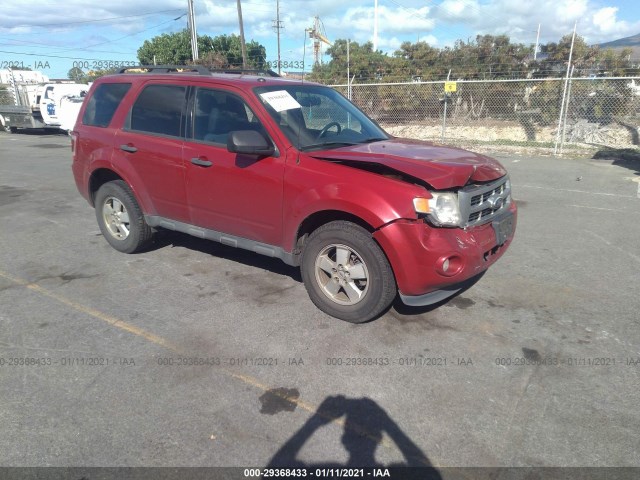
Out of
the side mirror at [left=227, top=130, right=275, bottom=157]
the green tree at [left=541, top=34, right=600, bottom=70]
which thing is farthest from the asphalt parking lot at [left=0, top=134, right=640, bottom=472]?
the green tree at [left=541, top=34, right=600, bottom=70]

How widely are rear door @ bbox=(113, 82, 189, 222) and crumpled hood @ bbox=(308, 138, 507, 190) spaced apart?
151 centimetres

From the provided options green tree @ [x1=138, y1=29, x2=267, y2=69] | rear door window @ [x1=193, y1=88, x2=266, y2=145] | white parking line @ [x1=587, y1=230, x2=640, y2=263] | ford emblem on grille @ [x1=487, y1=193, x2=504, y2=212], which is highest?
green tree @ [x1=138, y1=29, x2=267, y2=69]

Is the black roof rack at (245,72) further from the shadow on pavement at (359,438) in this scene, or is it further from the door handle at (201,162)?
the shadow on pavement at (359,438)

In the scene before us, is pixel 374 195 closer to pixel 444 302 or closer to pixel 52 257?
pixel 444 302

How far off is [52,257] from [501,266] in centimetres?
505

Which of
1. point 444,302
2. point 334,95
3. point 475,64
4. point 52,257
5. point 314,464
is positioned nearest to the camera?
point 314,464

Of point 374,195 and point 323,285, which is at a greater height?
point 374,195

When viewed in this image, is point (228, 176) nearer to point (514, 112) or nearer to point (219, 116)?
point (219, 116)

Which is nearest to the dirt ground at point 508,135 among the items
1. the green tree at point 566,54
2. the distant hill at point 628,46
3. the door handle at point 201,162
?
the green tree at point 566,54

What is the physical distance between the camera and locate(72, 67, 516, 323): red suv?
3344 mm

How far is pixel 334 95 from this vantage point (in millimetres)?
4941

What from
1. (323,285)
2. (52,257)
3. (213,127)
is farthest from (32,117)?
(323,285)

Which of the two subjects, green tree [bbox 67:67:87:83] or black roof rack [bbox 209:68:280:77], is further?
green tree [bbox 67:67:87:83]

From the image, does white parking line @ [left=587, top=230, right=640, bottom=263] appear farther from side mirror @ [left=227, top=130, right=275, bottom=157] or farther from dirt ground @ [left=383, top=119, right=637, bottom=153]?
dirt ground @ [left=383, top=119, right=637, bottom=153]
